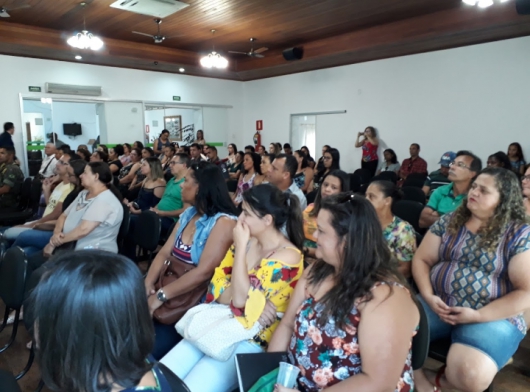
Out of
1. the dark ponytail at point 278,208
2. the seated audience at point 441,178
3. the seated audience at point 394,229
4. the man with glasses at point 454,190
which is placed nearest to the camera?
the dark ponytail at point 278,208

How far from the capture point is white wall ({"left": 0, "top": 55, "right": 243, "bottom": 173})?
769 centimetres

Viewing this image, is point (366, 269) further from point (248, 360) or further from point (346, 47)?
point (346, 47)

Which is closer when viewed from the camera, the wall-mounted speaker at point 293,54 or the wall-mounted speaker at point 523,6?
the wall-mounted speaker at point 523,6

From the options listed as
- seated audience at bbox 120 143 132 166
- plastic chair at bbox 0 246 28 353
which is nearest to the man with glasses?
plastic chair at bbox 0 246 28 353

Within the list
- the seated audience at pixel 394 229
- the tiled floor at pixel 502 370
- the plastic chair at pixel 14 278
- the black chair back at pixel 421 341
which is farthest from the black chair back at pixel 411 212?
the plastic chair at pixel 14 278

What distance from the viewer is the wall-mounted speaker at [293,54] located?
868 cm

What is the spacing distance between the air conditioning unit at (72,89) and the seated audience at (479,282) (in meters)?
8.26

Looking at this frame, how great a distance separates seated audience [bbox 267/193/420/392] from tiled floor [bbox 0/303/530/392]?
1.31m

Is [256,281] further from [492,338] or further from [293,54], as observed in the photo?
[293,54]

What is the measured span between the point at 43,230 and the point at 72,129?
284 inches

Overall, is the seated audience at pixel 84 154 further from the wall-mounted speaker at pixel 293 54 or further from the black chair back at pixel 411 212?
the black chair back at pixel 411 212

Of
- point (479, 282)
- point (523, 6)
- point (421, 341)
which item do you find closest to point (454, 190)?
point (479, 282)

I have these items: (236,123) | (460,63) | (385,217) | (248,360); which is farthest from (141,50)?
(248,360)

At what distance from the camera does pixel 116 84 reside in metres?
8.96
